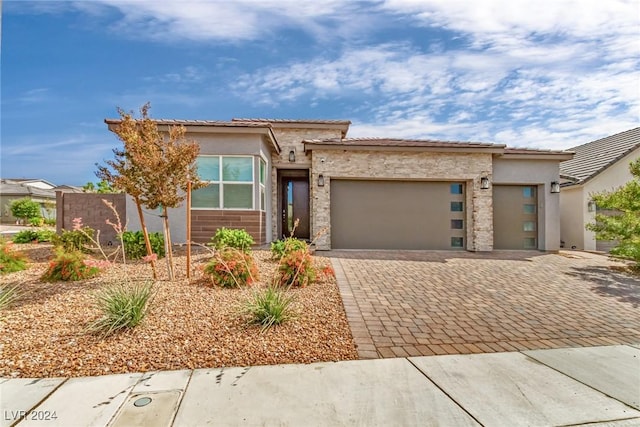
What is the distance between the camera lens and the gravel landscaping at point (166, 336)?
308cm

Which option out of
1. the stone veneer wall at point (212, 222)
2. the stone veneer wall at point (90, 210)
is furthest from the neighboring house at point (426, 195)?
the stone veneer wall at point (90, 210)

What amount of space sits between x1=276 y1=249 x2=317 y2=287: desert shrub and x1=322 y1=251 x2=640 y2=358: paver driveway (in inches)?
30.9

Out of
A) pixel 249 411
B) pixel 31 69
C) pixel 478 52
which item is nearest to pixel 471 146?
pixel 478 52

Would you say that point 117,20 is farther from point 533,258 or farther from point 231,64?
point 533,258

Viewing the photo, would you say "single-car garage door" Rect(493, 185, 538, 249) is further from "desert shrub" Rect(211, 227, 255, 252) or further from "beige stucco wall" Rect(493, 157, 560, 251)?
"desert shrub" Rect(211, 227, 255, 252)

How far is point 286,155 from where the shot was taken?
12391mm

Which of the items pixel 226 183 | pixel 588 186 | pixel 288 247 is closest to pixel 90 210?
pixel 226 183

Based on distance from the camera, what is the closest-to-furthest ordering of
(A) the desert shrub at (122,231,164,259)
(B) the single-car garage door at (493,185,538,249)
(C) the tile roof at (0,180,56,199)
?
(A) the desert shrub at (122,231,164,259), (B) the single-car garage door at (493,185,538,249), (C) the tile roof at (0,180,56,199)

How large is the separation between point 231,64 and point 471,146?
8780 mm

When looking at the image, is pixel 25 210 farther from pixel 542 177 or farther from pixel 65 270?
pixel 542 177

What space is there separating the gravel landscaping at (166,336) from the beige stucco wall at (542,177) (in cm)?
964

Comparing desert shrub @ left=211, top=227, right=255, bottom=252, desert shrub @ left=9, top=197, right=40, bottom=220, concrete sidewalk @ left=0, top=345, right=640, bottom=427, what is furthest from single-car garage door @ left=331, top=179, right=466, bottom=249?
desert shrub @ left=9, top=197, right=40, bottom=220

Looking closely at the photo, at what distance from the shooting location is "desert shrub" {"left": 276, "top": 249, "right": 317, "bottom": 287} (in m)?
5.67

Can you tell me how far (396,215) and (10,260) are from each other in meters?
11.0
